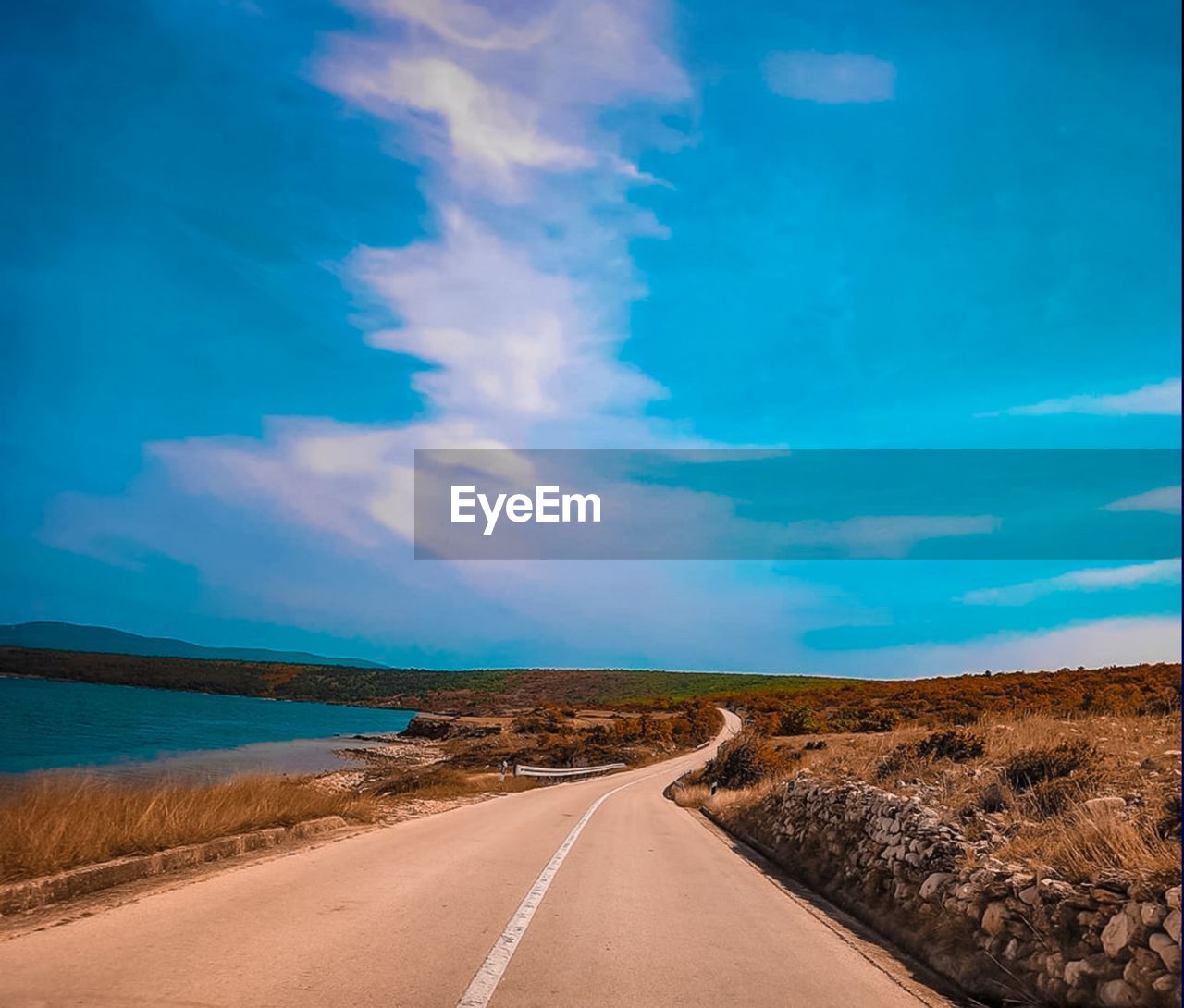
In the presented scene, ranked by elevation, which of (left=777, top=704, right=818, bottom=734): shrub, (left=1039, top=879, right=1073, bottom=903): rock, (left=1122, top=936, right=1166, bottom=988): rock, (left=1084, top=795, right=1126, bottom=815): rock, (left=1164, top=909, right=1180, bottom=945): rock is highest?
(left=1084, top=795, right=1126, bottom=815): rock

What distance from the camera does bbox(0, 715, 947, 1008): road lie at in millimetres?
5164

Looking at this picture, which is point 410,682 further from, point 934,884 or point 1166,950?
point 1166,950

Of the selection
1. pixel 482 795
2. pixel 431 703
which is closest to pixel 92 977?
pixel 482 795

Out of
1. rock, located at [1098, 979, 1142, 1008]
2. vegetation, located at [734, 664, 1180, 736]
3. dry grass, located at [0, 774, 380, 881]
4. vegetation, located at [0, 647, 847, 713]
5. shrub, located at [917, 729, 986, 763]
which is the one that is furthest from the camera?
vegetation, located at [0, 647, 847, 713]

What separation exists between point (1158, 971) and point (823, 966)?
8.36ft

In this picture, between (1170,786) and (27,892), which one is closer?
(27,892)

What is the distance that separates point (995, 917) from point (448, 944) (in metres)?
4.55

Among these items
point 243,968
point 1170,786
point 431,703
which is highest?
point 1170,786

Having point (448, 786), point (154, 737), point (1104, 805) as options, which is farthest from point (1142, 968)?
point (154, 737)

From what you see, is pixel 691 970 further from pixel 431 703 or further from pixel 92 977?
pixel 431 703

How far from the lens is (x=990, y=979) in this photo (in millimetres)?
6285

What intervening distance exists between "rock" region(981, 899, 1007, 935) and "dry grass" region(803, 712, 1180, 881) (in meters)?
0.48

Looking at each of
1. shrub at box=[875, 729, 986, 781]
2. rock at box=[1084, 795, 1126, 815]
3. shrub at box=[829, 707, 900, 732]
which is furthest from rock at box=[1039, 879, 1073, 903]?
shrub at box=[829, 707, 900, 732]

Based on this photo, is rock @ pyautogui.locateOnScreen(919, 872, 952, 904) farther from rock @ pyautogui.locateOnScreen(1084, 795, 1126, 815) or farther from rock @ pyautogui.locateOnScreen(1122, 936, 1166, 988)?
rock @ pyautogui.locateOnScreen(1122, 936, 1166, 988)
